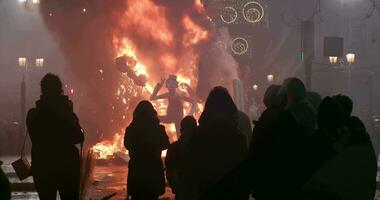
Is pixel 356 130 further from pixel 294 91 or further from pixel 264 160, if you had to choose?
pixel 294 91

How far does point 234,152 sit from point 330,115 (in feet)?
3.78

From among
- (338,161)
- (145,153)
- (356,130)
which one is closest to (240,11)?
(145,153)

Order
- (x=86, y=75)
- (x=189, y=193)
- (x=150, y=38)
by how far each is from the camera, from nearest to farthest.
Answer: (x=189, y=193) → (x=150, y=38) → (x=86, y=75)

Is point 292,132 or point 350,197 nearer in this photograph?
point 350,197

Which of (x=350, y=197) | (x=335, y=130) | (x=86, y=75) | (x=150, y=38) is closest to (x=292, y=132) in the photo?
(x=335, y=130)

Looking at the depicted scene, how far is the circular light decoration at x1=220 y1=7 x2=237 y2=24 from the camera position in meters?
46.2

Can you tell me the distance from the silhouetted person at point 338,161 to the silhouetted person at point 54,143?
9.62 feet

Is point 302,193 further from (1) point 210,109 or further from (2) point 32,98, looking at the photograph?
(2) point 32,98

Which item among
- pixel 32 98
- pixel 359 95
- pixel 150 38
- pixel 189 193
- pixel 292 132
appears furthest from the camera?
pixel 359 95

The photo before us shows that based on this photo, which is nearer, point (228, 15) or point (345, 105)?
point (345, 105)

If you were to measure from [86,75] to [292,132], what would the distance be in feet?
80.9

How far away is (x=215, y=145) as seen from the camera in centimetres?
571

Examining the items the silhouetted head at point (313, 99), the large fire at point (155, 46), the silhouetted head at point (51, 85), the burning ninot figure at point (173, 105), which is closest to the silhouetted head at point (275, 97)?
the silhouetted head at point (313, 99)

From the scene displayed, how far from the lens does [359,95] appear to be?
47906 millimetres
